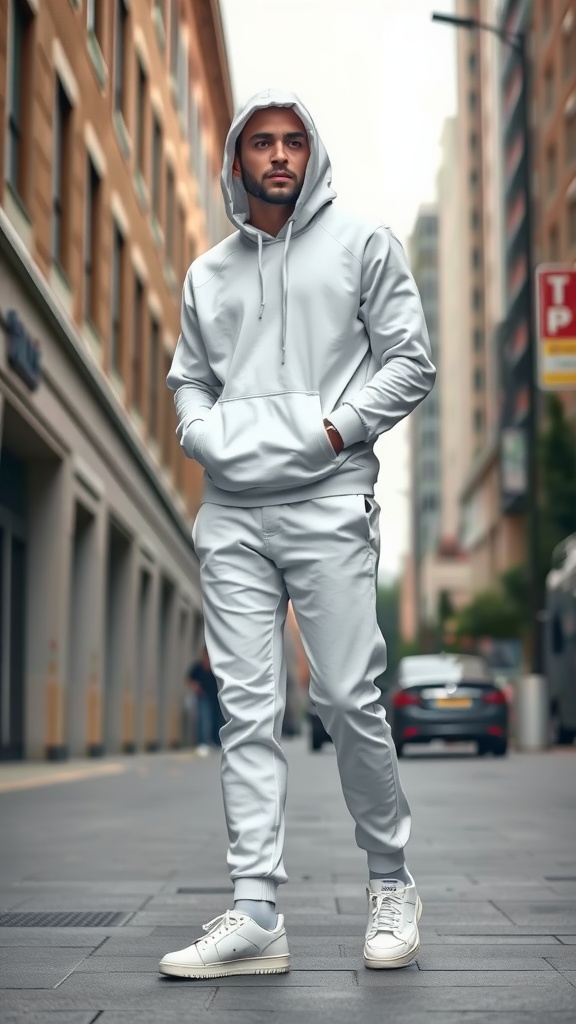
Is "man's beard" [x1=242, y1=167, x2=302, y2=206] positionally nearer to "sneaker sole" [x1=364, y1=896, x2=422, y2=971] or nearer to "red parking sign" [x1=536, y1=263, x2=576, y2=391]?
"sneaker sole" [x1=364, y1=896, x2=422, y2=971]

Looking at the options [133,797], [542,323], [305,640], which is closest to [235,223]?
[305,640]

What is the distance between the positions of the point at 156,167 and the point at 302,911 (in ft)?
86.6

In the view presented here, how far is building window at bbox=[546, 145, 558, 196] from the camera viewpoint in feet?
166

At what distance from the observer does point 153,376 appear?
30703 mm

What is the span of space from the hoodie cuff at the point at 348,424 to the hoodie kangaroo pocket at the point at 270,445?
4 cm

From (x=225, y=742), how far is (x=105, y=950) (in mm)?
756

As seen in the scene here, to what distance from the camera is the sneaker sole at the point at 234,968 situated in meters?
3.65

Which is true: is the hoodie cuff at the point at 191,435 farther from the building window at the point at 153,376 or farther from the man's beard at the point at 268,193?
the building window at the point at 153,376

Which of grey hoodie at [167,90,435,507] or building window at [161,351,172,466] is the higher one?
building window at [161,351,172,466]

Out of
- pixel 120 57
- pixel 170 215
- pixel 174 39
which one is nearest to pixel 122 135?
pixel 120 57

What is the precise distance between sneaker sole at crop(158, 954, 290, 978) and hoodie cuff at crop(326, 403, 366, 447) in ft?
4.11

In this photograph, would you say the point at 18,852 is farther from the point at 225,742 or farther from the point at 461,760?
the point at 461,760

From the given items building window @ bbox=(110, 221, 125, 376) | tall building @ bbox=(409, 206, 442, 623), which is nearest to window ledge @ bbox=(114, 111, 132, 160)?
building window @ bbox=(110, 221, 125, 376)

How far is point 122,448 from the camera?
78.3 feet
